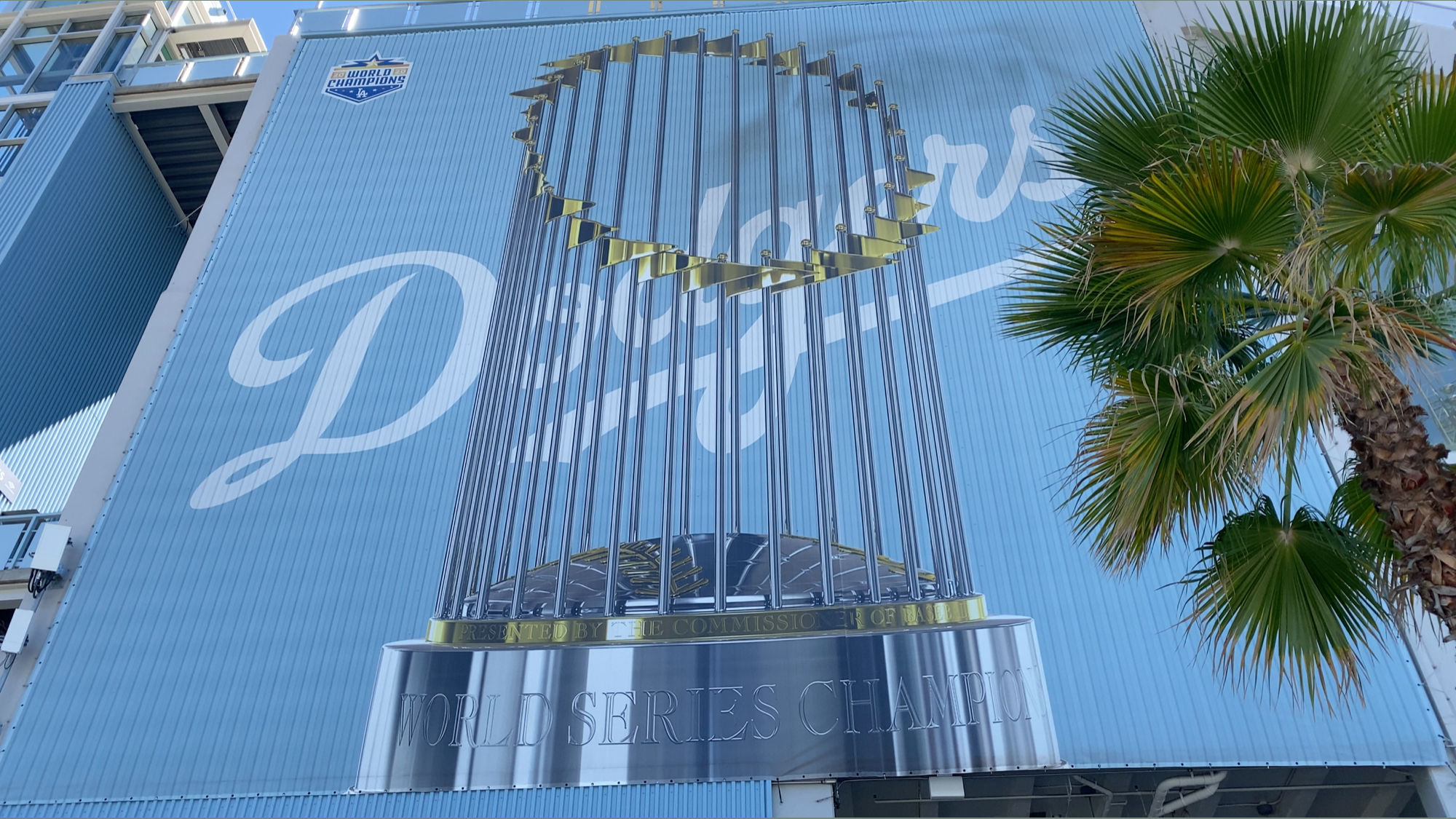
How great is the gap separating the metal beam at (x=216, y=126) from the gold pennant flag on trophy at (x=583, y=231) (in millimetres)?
8585

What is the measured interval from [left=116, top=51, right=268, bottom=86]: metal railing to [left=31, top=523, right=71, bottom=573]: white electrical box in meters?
10.3

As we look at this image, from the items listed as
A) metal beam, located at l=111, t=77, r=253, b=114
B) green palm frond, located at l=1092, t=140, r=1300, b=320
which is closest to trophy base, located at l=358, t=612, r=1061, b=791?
green palm frond, located at l=1092, t=140, r=1300, b=320

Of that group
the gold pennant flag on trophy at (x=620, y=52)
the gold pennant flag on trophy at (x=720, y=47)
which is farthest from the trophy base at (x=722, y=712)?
the gold pennant flag on trophy at (x=620, y=52)

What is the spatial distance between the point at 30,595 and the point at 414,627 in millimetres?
4946

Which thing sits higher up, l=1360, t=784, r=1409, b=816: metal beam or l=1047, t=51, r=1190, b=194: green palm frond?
l=1047, t=51, r=1190, b=194: green palm frond

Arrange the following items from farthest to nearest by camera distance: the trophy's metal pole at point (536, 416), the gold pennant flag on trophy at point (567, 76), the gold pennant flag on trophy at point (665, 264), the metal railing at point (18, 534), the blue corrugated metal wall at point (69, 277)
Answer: the gold pennant flag on trophy at point (567, 76) → the blue corrugated metal wall at point (69, 277) → the gold pennant flag on trophy at point (665, 264) → the metal railing at point (18, 534) → the trophy's metal pole at point (536, 416)

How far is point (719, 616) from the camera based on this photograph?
493 inches

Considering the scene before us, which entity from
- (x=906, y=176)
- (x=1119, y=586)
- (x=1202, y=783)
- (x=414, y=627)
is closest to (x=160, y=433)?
(x=414, y=627)

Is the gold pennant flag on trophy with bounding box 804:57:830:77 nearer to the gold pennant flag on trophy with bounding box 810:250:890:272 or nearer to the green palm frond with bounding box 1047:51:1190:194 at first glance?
the gold pennant flag on trophy with bounding box 810:250:890:272

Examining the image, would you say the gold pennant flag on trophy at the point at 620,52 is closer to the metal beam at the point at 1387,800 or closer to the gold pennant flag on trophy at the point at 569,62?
the gold pennant flag on trophy at the point at 569,62

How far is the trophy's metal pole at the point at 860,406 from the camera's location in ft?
A: 42.3

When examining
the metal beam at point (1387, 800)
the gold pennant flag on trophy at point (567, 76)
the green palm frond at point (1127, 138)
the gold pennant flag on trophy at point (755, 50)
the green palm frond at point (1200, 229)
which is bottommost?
the metal beam at point (1387, 800)

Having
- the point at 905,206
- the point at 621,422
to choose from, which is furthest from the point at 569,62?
the point at 621,422

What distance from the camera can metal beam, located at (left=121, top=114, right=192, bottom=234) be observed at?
69.7ft
